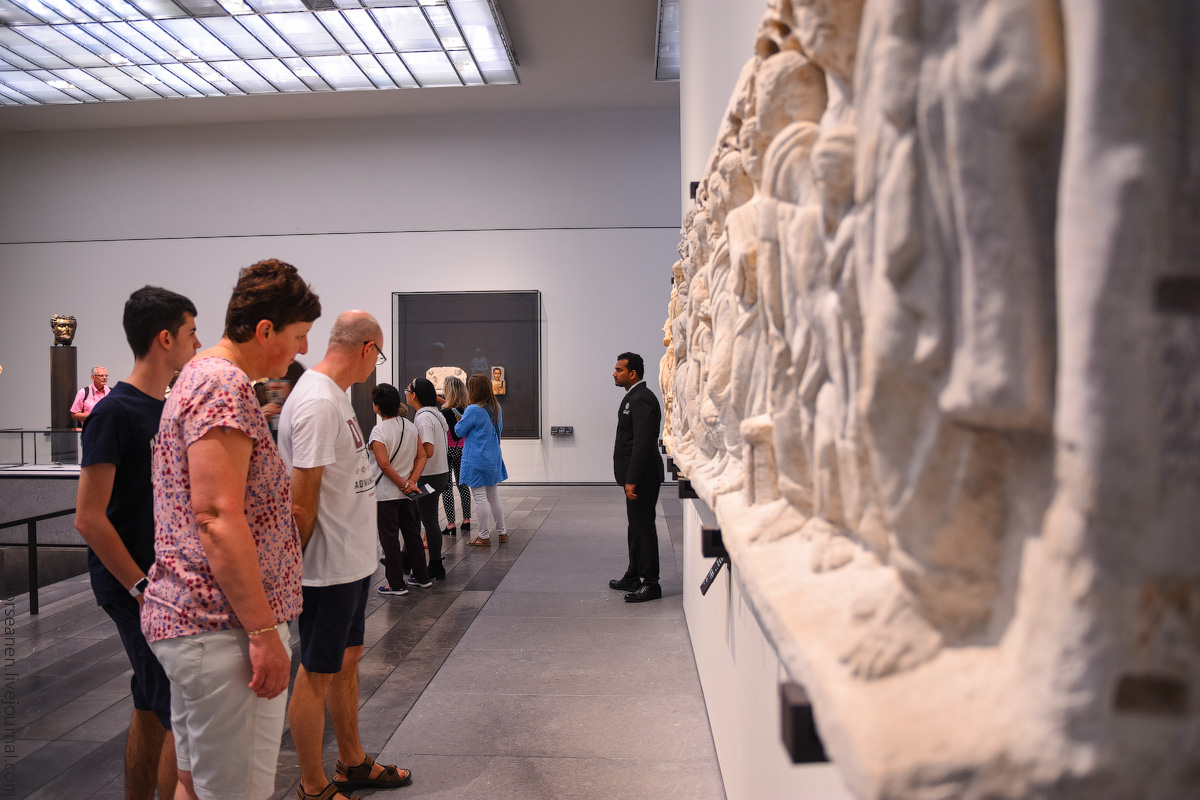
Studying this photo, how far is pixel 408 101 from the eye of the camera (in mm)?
12688

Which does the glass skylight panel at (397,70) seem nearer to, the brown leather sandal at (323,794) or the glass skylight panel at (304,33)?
the glass skylight panel at (304,33)

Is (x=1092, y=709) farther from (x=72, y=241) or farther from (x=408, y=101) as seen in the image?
(x=72, y=241)

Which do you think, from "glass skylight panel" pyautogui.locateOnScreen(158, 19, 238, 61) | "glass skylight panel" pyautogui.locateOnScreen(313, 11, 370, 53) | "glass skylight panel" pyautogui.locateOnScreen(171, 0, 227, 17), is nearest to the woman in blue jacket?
"glass skylight panel" pyautogui.locateOnScreen(313, 11, 370, 53)

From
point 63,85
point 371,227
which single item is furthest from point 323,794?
point 63,85

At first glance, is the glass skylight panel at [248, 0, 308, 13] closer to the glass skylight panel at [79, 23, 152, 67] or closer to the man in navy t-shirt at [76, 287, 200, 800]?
the glass skylight panel at [79, 23, 152, 67]

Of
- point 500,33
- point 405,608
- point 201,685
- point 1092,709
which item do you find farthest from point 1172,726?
point 500,33

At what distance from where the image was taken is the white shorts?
1962 millimetres

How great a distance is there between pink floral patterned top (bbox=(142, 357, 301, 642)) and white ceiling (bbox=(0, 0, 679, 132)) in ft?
30.9

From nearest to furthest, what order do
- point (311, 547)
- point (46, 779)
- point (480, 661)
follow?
point (311, 547) < point (46, 779) < point (480, 661)

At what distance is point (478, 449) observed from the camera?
789 cm

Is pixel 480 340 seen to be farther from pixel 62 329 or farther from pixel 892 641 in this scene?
pixel 892 641

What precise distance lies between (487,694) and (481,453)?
12.3ft

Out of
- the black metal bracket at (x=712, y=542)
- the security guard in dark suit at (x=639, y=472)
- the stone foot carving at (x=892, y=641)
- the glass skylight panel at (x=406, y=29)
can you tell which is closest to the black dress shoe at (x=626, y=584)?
the security guard in dark suit at (x=639, y=472)

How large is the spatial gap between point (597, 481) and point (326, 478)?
10104 mm
